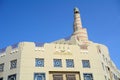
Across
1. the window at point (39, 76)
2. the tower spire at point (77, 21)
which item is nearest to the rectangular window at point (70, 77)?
Answer: the window at point (39, 76)

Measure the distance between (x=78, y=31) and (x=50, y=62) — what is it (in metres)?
17.4

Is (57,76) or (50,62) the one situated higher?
(50,62)

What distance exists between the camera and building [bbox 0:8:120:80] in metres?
29.4

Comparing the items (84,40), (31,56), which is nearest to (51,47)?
A: (31,56)

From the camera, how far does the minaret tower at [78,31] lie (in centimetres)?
4279

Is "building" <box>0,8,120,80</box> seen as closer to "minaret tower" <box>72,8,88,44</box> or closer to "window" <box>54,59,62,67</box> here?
"window" <box>54,59,62,67</box>

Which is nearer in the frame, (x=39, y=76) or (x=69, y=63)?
(x=39, y=76)

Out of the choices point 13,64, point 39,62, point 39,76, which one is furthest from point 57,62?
point 13,64

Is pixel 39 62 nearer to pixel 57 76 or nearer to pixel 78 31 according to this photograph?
pixel 57 76

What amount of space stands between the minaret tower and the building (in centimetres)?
936

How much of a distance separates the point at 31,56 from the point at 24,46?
1828mm

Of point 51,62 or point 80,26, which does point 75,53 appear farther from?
point 80,26

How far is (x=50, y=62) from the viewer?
30.3 metres

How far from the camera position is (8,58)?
31125 millimetres
